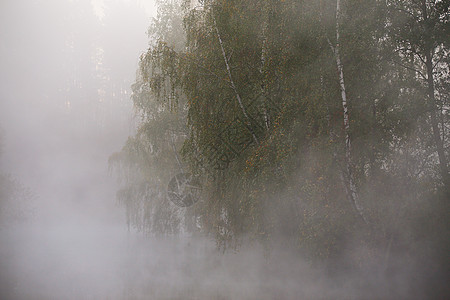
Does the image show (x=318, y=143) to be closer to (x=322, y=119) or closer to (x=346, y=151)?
(x=322, y=119)

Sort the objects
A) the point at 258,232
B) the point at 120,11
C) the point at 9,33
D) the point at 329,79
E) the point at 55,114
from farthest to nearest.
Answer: the point at 120,11 < the point at 55,114 < the point at 9,33 < the point at 329,79 < the point at 258,232

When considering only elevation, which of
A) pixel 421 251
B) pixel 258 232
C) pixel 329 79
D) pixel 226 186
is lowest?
pixel 421 251

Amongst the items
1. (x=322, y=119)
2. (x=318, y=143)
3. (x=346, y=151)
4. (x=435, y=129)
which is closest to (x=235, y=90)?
(x=322, y=119)

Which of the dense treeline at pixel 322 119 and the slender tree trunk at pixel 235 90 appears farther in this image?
the slender tree trunk at pixel 235 90

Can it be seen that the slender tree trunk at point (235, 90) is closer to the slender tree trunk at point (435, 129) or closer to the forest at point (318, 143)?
the forest at point (318, 143)

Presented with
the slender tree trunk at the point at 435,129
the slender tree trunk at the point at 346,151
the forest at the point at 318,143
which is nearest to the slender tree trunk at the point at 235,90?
the forest at the point at 318,143

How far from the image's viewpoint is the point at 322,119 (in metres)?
6.77

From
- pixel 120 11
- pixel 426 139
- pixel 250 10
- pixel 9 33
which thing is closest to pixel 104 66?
pixel 120 11

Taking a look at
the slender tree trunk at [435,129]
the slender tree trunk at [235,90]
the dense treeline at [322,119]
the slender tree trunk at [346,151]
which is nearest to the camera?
the dense treeline at [322,119]

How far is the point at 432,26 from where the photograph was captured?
7348 millimetres

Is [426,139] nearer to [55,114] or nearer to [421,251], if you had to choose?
[421,251]

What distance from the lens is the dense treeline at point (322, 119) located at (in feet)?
21.5

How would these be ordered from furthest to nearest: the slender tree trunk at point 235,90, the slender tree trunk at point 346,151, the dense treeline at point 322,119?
the slender tree trunk at point 346,151, the slender tree trunk at point 235,90, the dense treeline at point 322,119

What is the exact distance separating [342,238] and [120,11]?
95.8 ft
